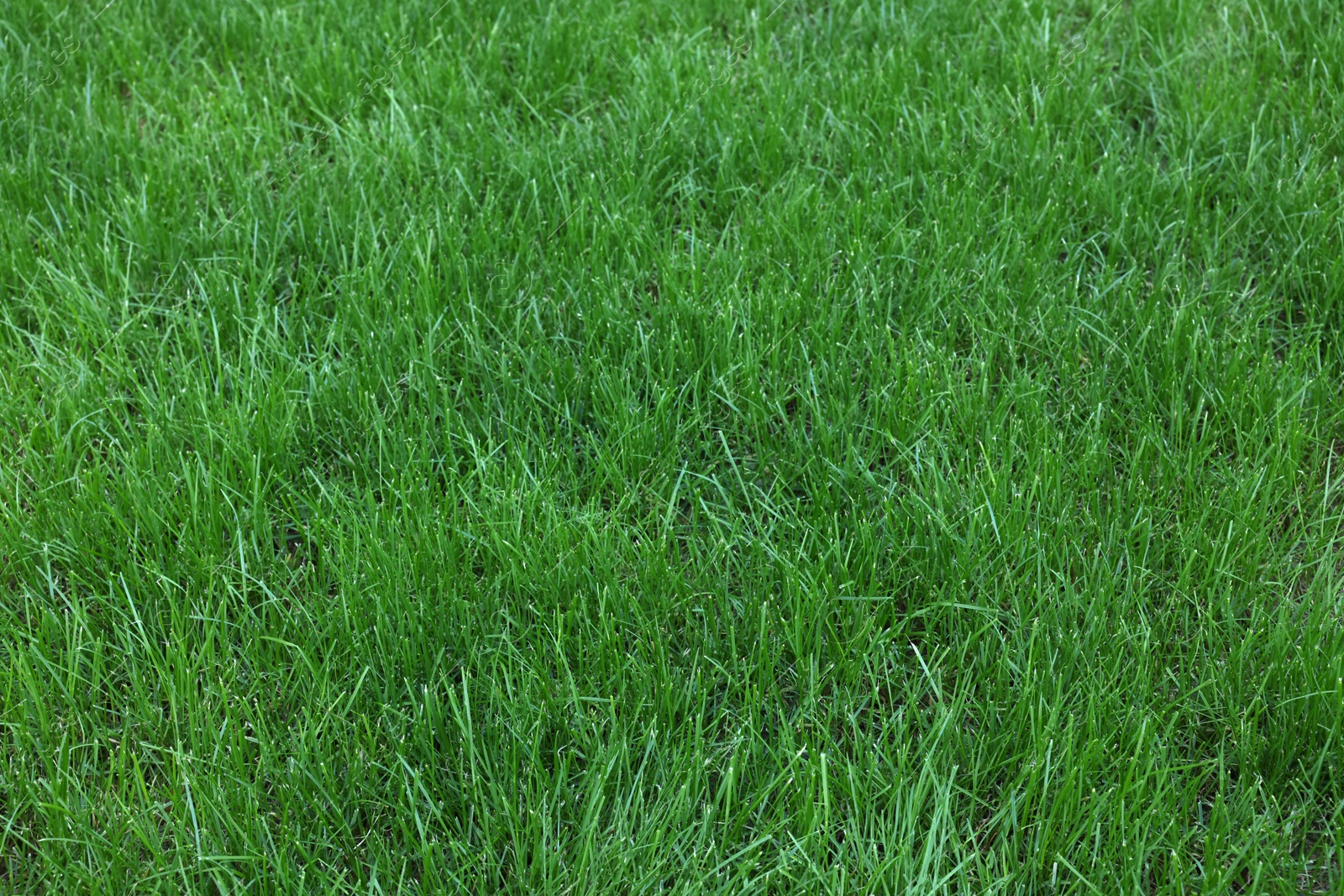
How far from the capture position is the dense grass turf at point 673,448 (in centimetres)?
196

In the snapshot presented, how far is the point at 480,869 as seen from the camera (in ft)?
6.21

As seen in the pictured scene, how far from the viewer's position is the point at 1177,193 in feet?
10.4

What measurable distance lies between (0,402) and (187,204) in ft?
2.59

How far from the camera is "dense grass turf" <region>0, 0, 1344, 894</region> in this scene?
1963 mm

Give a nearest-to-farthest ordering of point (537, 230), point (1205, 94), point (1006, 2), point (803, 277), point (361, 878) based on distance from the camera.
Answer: point (361, 878) → point (803, 277) → point (537, 230) → point (1205, 94) → point (1006, 2)

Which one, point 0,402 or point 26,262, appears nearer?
point 0,402

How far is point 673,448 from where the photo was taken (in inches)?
100

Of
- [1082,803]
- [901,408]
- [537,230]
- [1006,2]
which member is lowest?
[1082,803]

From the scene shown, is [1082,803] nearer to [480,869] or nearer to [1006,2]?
[480,869]

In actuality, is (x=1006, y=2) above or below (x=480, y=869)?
above

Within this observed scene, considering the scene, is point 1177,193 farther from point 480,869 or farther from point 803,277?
point 480,869

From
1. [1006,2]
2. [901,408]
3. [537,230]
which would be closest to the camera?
[901,408]

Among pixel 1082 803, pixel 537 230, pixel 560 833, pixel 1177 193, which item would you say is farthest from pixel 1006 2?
pixel 560 833

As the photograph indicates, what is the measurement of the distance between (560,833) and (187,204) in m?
2.12
